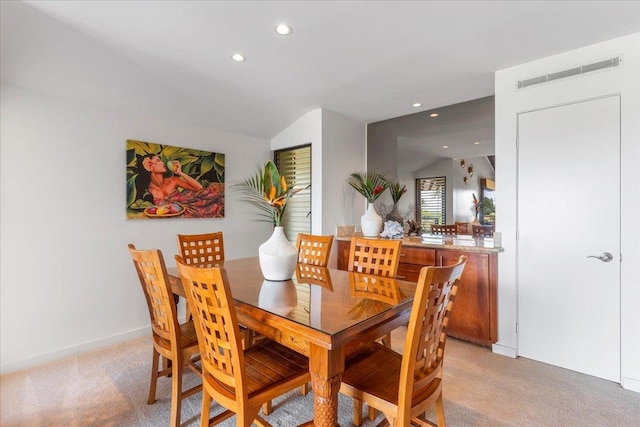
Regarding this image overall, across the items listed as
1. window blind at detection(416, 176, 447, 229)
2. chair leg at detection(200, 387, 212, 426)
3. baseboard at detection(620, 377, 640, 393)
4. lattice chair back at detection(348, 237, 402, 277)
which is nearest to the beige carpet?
baseboard at detection(620, 377, 640, 393)

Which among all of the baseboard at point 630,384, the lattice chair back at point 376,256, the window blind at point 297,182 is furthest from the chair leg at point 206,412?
the baseboard at point 630,384

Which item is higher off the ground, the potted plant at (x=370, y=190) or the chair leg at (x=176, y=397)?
the potted plant at (x=370, y=190)

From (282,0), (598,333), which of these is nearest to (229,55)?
(282,0)

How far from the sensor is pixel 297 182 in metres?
4.17

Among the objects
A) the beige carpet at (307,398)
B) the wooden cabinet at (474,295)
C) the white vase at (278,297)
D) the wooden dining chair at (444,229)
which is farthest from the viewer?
the wooden dining chair at (444,229)

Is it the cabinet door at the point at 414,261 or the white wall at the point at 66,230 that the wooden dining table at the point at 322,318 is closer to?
the cabinet door at the point at 414,261

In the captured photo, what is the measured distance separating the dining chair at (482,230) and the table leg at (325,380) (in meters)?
3.00

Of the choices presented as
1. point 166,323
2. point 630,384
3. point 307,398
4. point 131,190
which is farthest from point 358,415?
point 131,190

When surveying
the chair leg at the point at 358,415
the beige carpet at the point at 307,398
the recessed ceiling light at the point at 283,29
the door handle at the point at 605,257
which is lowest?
the beige carpet at the point at 307,398

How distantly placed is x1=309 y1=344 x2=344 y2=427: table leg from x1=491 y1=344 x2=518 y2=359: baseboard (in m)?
2.18

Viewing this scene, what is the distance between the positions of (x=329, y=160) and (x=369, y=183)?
58 centimetres

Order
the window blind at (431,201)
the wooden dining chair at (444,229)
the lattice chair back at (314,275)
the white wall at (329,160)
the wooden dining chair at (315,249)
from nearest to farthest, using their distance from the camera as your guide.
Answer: the lattice chair back at (314,275) < the wooden dining chair at (315,249) < the white wall at (329,160) < the wooden dining chair at (444,229) < the window blind at (431,201)

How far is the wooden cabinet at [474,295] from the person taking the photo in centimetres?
283

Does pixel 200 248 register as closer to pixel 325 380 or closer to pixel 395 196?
pixel 325 380
